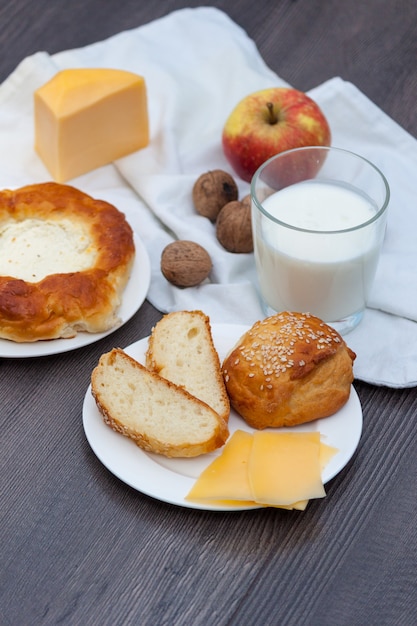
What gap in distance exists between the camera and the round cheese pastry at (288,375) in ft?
5.21

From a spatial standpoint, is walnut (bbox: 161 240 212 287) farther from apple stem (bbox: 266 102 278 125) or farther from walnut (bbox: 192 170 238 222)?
apple stem (bbox: 266 102 278 125)

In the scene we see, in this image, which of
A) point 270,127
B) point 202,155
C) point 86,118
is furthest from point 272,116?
point 86,118

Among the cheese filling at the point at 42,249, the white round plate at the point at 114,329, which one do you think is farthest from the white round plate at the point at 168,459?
the cheese filling at the point at 42,249

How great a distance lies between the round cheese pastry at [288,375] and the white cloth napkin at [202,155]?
186mm

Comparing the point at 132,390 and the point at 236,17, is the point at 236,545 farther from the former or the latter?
the point at 236,17

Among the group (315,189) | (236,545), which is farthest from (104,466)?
(315,189)

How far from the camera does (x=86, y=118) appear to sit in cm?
221

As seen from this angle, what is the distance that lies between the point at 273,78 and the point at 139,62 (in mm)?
405

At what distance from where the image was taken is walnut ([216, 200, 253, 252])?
6.70 feet

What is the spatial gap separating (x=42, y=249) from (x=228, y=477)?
739 millimetres

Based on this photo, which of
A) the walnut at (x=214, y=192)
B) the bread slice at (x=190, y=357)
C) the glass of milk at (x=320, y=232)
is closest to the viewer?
the bread slice at (x=190, y=357)

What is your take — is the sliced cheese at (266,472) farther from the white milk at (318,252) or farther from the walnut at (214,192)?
A: the walnut at (214,192)

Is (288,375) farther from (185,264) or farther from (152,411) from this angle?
(185,264)

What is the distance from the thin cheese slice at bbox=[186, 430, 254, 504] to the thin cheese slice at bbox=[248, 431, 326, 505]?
0.05ft
